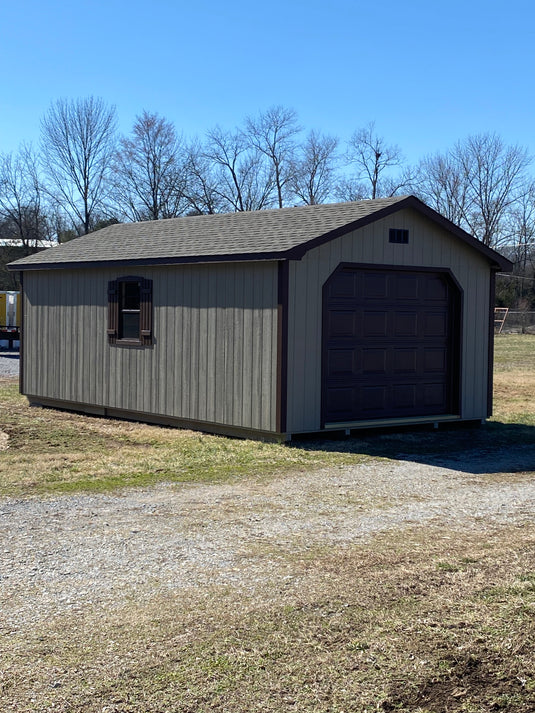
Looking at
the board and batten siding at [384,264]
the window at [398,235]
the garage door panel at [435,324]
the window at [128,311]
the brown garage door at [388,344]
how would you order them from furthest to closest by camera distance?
1. the window at [128,311]
2. the garage door panel at [435,324]
3. the window at [398,235]
4. the brown garage door at [388,344]
5. the board and batten siding at [384,264]

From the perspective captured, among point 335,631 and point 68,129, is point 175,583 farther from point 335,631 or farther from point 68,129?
point 68,129

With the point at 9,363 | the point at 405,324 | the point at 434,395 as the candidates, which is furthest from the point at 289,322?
the point at 9,363

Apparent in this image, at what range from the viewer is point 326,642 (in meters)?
4.46

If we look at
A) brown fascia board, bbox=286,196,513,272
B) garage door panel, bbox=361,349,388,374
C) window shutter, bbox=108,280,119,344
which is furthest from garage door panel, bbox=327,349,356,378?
window shutter, bbox=108,280,119,344

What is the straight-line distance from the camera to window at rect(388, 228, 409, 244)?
41.3 feet

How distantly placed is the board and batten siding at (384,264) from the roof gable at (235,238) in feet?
0.69

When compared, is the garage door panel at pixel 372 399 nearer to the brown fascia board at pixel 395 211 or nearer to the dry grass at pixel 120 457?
the dry grass at pixel 120 457

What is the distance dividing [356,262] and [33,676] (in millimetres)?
8900

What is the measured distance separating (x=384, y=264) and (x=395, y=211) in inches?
29.7

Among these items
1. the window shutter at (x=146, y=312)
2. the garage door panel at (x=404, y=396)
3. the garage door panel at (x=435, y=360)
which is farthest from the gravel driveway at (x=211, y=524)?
the window shutter at (x=146, y=312)

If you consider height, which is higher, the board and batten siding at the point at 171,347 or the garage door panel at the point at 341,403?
the board and batten siding at the point at 171,347

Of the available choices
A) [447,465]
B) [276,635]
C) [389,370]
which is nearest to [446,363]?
[389,370]

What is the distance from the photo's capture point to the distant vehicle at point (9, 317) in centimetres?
3177

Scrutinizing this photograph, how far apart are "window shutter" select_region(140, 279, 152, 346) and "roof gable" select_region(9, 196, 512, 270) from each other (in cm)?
39
